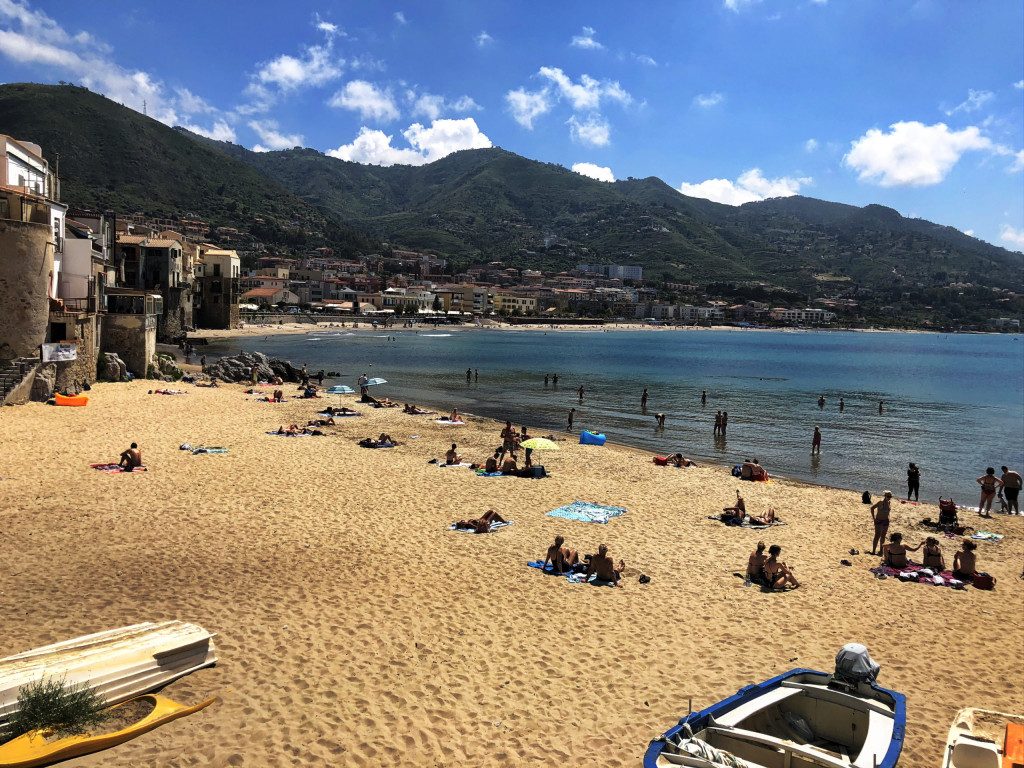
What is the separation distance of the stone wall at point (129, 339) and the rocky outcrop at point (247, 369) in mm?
4396

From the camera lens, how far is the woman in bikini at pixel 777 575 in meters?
9.63

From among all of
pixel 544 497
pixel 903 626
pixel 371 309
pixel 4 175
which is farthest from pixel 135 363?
pixel 371 309

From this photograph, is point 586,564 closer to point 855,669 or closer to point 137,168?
point 855,669

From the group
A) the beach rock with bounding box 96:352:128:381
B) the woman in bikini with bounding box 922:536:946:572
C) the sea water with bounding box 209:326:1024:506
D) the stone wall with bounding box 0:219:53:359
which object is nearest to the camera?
the woman in bikini with bounding box 922:536:946:572

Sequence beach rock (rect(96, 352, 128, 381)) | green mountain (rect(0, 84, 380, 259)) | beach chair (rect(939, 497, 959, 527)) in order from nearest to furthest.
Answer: beach chair (rect(939, 497, 959, 527)) → beach rock (rect(96, 352, 128, 381)) → green mountain (rect(0, 84, 380, 259))

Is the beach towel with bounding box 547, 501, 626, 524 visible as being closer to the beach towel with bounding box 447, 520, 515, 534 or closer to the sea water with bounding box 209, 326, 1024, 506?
the beach towel with bounding box 447, 520, 515, 534

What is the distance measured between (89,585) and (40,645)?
176cm

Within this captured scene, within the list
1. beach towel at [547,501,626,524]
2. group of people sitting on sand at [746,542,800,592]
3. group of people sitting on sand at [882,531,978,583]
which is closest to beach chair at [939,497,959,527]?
group of people sitting on sand at [882,531,978,583]

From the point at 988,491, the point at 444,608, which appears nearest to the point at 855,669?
the point at 444,608

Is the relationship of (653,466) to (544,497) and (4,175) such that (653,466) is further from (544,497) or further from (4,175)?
(4,175)

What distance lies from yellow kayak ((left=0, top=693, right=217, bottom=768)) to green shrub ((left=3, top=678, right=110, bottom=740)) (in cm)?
10

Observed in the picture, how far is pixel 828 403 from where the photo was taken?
4084 centimetres

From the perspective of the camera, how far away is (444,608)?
8.27 m

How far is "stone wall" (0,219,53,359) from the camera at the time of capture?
20.5 metres
